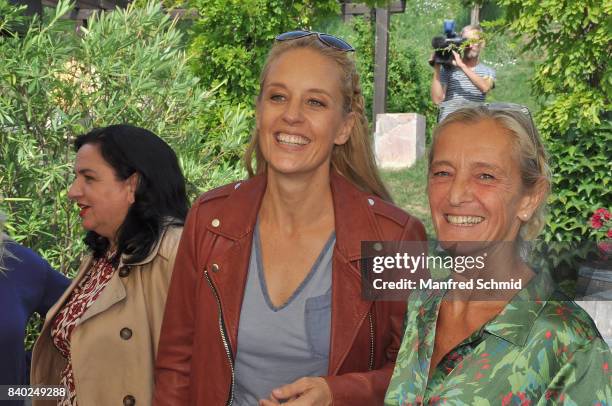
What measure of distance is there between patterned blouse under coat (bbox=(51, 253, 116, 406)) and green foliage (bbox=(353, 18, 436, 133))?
1456 cm

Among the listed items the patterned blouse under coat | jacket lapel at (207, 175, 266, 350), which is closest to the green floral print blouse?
jacket lapel at (207, 175, 266, 350)

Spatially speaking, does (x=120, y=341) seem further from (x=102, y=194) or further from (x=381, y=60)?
(x=381, y=60)

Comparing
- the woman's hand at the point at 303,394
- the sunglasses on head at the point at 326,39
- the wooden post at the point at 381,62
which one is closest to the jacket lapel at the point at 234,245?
the woman's hand at the point at 303,394

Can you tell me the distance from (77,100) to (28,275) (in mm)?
2516

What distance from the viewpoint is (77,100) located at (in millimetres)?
5699

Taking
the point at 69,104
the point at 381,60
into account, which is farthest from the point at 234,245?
the point at 381,60

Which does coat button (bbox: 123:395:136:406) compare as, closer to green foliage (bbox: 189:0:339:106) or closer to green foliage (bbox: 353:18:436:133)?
green foliage (bbox: 189:0:339:106)

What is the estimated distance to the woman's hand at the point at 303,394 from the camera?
225 cm

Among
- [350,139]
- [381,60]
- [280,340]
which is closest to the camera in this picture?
[280,340]

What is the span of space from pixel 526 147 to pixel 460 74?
26.9 feet

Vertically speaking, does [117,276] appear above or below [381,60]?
below

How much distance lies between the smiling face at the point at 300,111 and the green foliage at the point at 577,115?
6267 mm

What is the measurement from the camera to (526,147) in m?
2.00

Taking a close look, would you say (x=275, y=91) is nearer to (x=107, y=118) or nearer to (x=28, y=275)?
(x=28, y=275)
